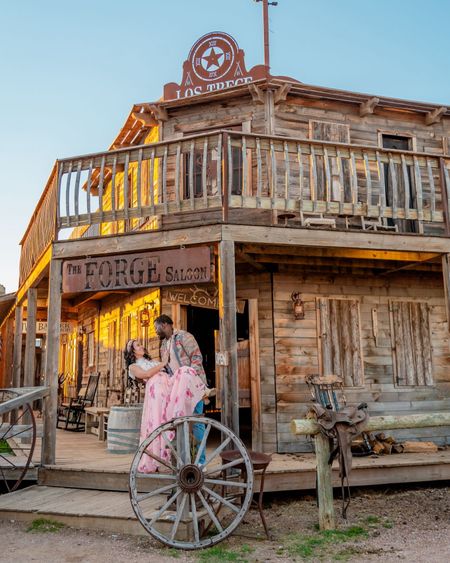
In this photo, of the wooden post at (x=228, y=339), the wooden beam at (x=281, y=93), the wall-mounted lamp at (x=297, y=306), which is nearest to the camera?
the wooden post at (x=228, y=339)

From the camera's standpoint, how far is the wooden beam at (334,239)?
705 cm

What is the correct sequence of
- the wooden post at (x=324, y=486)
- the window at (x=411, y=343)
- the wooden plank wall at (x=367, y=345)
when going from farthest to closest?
the window at (x=411, y=343) → the wooden plank wall at (x=367, y=345) → the wooden post at (x=324, y=486)

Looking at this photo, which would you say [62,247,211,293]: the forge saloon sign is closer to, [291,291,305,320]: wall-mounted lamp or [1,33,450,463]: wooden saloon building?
[1,33,450,463]: wooden saloon building

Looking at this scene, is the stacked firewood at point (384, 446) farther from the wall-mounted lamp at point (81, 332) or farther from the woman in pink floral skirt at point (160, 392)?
the wall-mounted lamp at point (81, 332)

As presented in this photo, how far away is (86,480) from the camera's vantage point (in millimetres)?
6699

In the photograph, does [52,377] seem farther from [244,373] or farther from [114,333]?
[114,333]

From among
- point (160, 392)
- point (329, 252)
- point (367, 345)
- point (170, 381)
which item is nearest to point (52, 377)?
point (160, 392)

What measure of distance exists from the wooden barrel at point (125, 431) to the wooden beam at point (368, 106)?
6.78 meters

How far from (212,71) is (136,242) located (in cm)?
472

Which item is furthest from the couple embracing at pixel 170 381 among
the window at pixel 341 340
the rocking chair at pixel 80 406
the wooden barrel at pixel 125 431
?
the rocking chair at pixel 80 406

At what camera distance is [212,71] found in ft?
34.5

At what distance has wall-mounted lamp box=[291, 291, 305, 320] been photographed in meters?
9.20

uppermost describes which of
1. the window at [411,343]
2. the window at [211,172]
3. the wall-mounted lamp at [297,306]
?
the window at [211,172]

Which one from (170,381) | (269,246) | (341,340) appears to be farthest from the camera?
(341,340)
